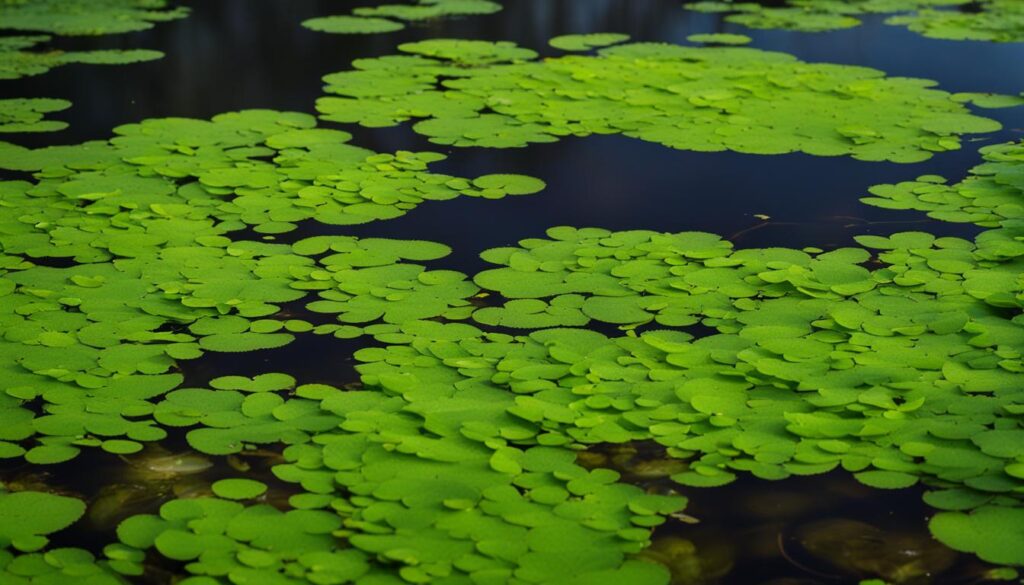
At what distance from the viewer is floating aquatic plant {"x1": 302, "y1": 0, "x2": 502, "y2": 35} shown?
22.3ft

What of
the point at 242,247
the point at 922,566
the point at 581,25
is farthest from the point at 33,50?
the point at 922,566

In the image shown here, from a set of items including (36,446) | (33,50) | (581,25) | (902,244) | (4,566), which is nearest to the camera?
(4,566)

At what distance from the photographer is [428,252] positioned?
357cm

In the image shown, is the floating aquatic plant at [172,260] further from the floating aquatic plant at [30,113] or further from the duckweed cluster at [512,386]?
the floating aquatic plant at [30,113]

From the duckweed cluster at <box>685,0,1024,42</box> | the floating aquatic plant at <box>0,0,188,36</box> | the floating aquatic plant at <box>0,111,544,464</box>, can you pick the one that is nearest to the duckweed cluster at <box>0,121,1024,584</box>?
the floating aquatic plant at <box>0,111,544,464</box>

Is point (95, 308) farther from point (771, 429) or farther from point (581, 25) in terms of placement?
point (581, 25)

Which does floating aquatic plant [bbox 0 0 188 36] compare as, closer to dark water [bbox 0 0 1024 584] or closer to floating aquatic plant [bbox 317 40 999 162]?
dark water [bbox 0 0 1024 584]

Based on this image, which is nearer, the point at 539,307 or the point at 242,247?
the point at 539,307

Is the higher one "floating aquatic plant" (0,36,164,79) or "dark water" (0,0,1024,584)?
"floating aquatic plant" (0,36,164,79)

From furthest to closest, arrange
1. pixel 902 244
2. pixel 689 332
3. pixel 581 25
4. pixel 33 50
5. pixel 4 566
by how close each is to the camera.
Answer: pixel 581 25 < pixel 33 50 < pixel 902 244 < pixel 689 332 < pixel 4 566

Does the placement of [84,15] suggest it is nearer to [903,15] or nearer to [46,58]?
[46,58]

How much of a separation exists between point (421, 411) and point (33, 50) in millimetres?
4578

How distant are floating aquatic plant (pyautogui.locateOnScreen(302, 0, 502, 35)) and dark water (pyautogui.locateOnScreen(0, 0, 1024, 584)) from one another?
15 centimetres

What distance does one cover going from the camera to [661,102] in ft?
17.1
